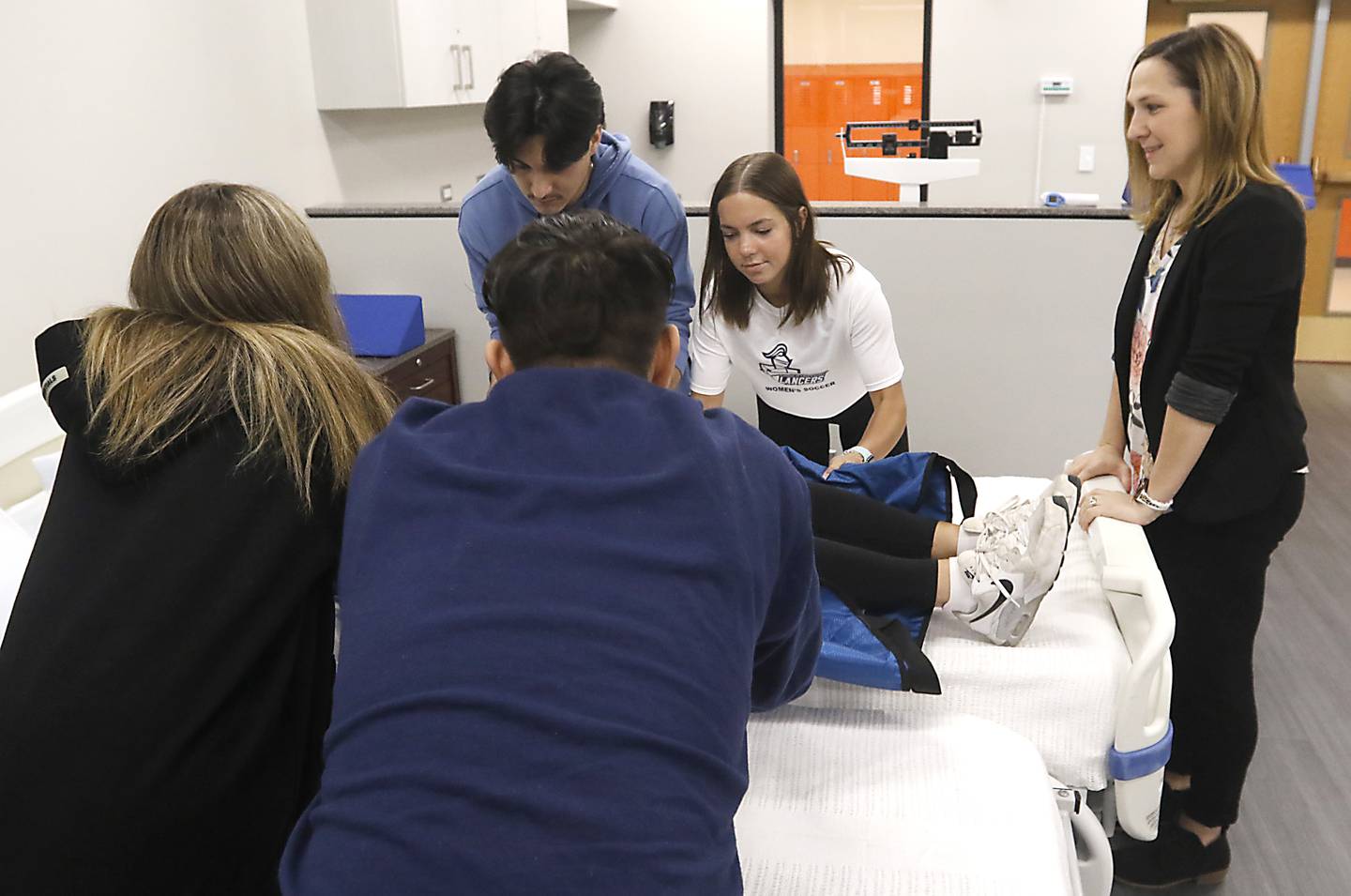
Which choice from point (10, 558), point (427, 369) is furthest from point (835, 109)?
point (10, 558)

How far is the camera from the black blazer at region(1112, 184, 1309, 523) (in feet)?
5.10

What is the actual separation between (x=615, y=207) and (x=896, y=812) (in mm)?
1330

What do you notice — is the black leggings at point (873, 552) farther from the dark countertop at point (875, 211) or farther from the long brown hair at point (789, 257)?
the dark countertop at point (875, 211)

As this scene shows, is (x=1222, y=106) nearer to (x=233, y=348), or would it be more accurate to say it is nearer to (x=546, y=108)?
(x=546, y=108)

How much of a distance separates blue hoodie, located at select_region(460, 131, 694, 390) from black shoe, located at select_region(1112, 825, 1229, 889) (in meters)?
1.21

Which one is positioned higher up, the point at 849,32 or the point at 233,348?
the point at 849,32

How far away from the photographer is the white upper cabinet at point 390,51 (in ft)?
11.2

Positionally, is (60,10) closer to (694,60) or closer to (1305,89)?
(694,60)

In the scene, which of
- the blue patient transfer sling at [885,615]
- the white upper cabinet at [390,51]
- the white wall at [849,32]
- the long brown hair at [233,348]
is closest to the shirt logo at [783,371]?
the blue patient transfer sling at [885,615]

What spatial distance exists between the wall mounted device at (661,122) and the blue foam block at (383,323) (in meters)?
2.52

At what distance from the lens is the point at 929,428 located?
3.27m

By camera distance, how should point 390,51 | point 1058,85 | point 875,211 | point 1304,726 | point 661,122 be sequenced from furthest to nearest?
1. point 661,122
2. point 1058,85
3. point 390,51
4. point 875,211
5. point 1304,726

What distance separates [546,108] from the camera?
189 cm

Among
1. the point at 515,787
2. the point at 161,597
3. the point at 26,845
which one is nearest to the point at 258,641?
the point at 161,597
